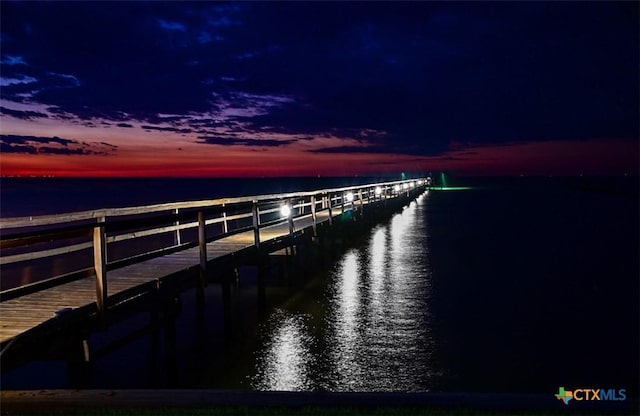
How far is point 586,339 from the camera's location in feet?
38.3

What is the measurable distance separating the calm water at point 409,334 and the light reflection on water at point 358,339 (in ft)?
0.12

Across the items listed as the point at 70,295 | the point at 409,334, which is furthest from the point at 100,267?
the point at 409,334

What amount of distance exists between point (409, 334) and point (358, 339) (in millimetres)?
1214

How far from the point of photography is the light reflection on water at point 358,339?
9.23 m

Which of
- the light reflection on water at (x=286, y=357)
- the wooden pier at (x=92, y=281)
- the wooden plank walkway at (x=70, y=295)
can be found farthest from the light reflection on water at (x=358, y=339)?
the wooden plank walkway at (x=70, y=295)

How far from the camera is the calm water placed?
9.62m

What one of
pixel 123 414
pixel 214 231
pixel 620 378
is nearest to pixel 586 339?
pixel 620 378

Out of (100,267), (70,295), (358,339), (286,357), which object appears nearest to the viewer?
(100,267)

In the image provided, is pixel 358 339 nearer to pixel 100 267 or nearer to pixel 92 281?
pixel 92 281

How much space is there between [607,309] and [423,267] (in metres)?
6.69

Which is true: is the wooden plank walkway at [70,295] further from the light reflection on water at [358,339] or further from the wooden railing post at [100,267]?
the light reflection on water at [358,339]

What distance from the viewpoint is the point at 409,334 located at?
1173 cm

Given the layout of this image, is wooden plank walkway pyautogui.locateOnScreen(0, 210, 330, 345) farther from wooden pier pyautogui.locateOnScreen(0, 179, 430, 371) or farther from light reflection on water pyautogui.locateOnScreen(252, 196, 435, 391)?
light reflection on water pyautogui.locateOnScreen(252, 196, 435, 391)

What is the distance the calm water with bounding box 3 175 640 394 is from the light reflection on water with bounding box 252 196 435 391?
0.04 meters
